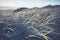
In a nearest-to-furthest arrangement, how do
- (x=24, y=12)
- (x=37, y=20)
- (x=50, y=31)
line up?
(x=50, y=31) < (x=37, y=20) < (x=24, y=12)

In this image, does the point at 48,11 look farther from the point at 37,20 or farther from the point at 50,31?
the point at 50,31

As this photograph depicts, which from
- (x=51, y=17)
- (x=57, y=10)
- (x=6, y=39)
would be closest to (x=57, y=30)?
(x=51, y=17)

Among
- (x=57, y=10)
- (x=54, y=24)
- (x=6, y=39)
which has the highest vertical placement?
(x=57, y=10)

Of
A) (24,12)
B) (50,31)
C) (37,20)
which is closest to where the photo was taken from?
(50,31)

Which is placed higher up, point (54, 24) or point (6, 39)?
point (54, 24)

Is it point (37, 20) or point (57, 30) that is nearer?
point (57, 30)

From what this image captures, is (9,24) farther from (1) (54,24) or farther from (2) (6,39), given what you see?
(1) (54,24)

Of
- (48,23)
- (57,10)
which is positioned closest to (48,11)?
(57,10)

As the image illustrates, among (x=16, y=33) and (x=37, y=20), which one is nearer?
(x=16, y=33)

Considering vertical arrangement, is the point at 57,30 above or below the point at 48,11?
below
